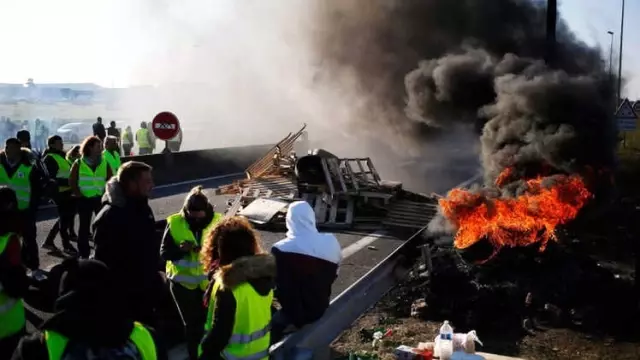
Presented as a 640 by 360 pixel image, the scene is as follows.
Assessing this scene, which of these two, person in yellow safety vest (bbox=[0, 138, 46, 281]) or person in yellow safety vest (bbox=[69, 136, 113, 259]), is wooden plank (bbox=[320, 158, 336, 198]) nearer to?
person in yellow safety vest (bbox=[69, 136, 113, 259])

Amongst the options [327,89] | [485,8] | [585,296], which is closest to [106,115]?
[327,89]

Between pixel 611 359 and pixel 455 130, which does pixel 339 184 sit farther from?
pixel 611 359

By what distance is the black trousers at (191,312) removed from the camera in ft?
15.9

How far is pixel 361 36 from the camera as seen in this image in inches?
866

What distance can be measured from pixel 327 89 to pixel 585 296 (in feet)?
59.5

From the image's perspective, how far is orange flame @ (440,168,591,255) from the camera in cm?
817

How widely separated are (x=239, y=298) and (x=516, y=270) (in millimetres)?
5243

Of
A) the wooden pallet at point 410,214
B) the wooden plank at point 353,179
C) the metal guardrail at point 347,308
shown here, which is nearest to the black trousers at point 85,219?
the metal guardrail at point 347,308

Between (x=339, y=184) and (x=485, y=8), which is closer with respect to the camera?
(x=339, y=184)

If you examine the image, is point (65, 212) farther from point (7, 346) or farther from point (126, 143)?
point (126, 143)

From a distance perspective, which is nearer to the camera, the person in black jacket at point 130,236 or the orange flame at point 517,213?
the person in black jacket at point 130,236

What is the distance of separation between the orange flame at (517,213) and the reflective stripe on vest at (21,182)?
538cm

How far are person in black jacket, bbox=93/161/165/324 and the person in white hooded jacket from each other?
86 centimetres

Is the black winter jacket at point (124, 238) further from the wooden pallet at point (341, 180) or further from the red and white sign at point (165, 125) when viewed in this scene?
the red and white sign at point (165, 125)
